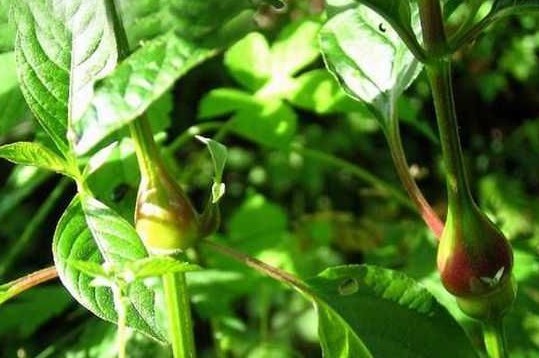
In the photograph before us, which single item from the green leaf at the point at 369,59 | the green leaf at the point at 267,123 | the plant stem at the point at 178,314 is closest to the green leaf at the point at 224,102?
the green leaf at the point at 267,123

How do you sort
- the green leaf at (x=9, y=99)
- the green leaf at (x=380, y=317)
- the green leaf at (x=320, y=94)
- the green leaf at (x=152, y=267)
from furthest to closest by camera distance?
1. the green leaf at (x=320, y=94)
2. the green leaf at (x=9, y=99)
3. the green leaf at (x=380, y=317)
4. the green leaf at (x=152, y=267)

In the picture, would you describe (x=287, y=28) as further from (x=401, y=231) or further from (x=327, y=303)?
(x=327, y=303)

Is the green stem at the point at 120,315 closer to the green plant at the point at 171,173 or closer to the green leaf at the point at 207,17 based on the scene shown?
the green plant at the point at 171,173

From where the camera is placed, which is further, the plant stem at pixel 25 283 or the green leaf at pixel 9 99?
the green leaf at pixel 9 99

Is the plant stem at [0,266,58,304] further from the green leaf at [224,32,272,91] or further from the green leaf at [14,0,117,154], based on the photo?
the green leaf at [224,32,272,91]

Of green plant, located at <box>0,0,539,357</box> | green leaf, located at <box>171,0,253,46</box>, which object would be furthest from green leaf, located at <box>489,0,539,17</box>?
green leaf, located at <box>171,0,253,46</box>

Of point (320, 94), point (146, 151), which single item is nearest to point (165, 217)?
point (146, 151)

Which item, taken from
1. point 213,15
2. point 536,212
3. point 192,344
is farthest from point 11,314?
point 536,212
